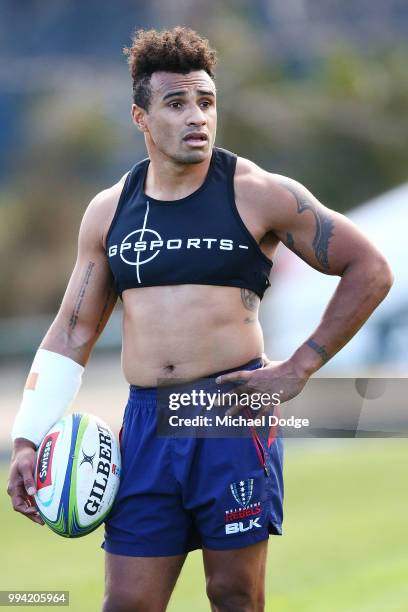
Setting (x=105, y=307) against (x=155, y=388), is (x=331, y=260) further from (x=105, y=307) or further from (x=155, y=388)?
(x=105, y=307)

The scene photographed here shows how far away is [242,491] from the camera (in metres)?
5.11

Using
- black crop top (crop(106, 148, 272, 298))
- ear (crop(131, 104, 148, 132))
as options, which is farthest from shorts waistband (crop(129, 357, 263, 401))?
ear (crop(131, 104, 148, 132))

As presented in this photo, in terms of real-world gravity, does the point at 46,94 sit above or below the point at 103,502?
above

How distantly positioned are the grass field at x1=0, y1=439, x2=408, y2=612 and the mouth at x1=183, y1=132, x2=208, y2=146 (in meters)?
3.07

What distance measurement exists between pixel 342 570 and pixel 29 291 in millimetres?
20398

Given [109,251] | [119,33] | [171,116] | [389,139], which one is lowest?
[109,251]

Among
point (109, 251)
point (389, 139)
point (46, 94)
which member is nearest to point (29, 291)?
point (46, 94)

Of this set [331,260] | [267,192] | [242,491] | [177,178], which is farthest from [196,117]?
[242,491]

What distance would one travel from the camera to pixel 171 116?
533 centimetres

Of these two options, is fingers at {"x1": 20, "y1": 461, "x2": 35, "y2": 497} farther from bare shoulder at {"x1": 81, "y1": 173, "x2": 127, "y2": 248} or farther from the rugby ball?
bare shoulder at {"x1": 81, "y1": 173, "x2": 127, "y2": 248}

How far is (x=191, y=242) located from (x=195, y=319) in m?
0.31

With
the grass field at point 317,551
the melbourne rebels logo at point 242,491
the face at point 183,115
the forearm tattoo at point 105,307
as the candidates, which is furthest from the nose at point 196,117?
the grass field at point 317,551

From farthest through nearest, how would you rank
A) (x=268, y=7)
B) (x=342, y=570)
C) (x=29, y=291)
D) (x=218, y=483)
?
(x=268, y=7) < (x=29, y=291) < (x=342, y=570) < (x=218, y=483)

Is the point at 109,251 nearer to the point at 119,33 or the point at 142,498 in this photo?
the point at 142,498
